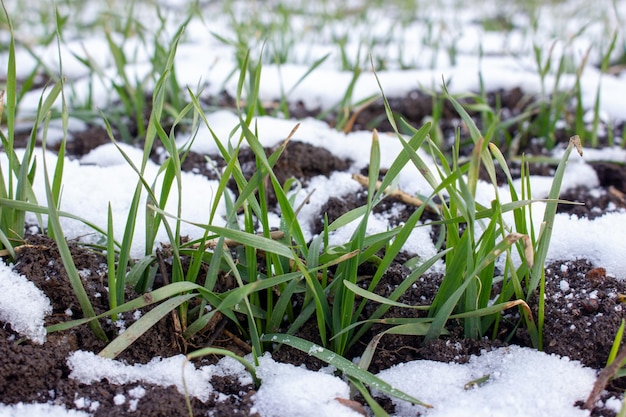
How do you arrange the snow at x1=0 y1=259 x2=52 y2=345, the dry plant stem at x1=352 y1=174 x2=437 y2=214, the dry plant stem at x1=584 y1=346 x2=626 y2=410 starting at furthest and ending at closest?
the dry plant stem at x1=352 y1=174 x2=437 y2=214, the snow at x1=0 y1=259 x2=52 y2=345, the dry plant stem at x1=584 y1=346 x2=626 y2=410

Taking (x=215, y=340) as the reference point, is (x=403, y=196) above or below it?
above

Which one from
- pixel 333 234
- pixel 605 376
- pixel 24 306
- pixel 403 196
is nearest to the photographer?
pixel 605 376

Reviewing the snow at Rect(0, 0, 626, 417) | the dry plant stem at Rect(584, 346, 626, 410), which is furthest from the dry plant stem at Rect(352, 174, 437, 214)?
the dry plant stem at Rect(584, 346, 626, 410)

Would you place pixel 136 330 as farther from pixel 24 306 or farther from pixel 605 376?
pixel 605 376

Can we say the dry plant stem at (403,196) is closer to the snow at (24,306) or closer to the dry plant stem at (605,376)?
the dry plant stem at (605,376)

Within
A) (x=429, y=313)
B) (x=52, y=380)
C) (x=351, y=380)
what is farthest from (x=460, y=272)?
(x=52, y=380)

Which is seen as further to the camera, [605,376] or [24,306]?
[24,306]

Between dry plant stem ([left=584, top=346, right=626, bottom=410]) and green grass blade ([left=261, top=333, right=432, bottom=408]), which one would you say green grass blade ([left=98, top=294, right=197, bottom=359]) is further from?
dry plant stem ([left=584, top=346, right=626, bottom=410])

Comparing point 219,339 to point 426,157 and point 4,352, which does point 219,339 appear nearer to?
point 4,352

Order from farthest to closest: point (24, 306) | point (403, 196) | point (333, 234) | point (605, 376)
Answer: point (403, 196) < point (333, 234) < point (24, 306) < point (605, 376)

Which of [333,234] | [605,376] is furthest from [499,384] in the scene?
[333,234]

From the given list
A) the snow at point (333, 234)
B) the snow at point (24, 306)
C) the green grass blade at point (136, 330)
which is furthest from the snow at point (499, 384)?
the snow at point (24, 306)
